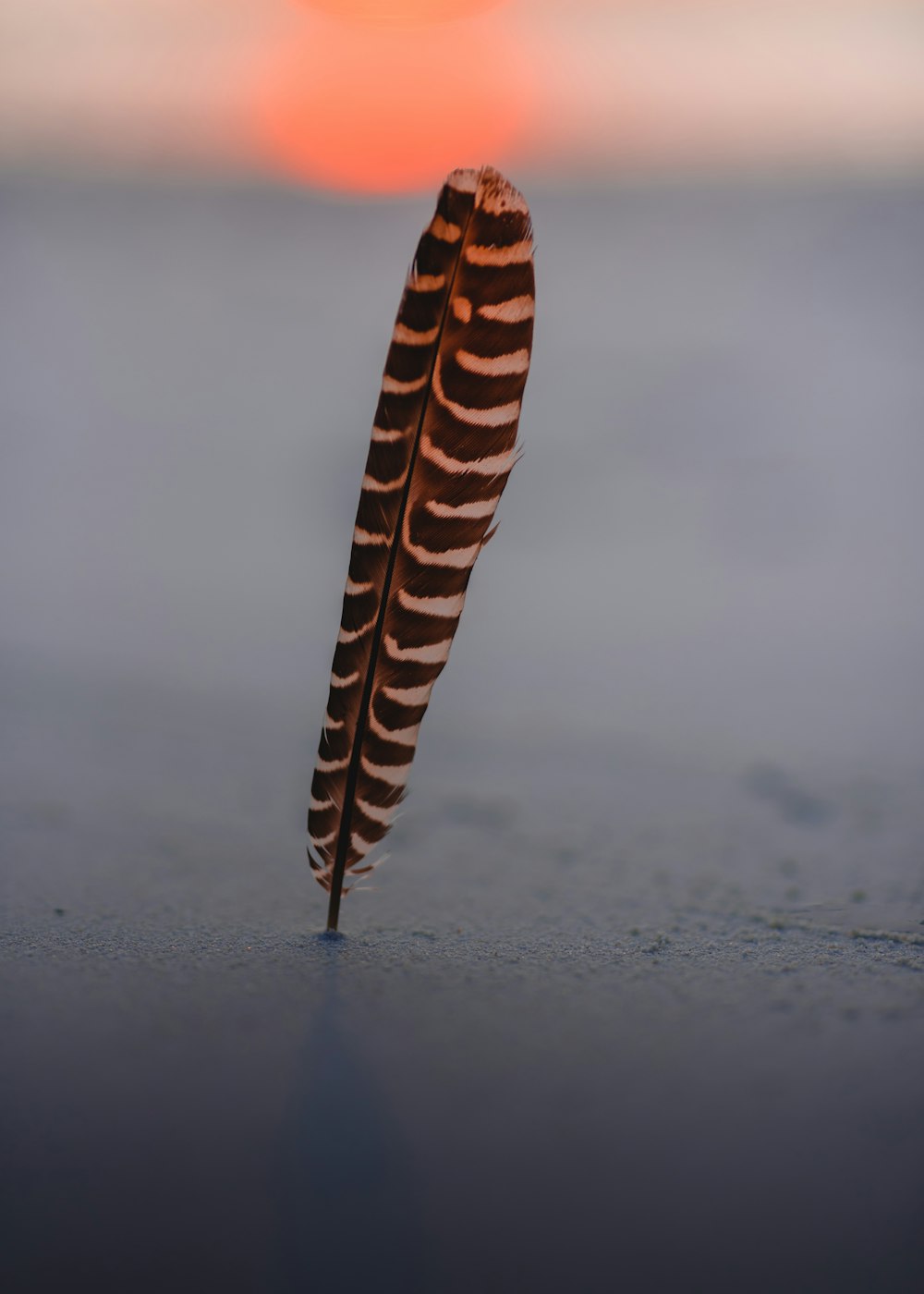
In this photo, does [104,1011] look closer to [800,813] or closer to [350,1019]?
[350,1019]

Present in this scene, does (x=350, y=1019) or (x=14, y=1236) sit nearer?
(x=14, y=1236)

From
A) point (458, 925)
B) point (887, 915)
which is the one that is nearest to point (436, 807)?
point (458, 925)

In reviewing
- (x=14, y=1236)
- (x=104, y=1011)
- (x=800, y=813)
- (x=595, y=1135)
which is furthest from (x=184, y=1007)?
(x=800, y=813)

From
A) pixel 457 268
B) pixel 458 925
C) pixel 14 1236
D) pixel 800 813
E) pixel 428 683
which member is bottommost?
pixel 14 1236

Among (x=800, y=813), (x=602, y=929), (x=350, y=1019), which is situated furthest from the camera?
(x=800, y=813)

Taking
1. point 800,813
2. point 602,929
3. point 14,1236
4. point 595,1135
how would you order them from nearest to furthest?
point 14,1236, point 595,1135, point 602,929, point 800,813

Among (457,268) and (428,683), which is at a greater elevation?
(457,268)

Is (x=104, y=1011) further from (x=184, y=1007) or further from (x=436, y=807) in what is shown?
(x=436, y=807)
